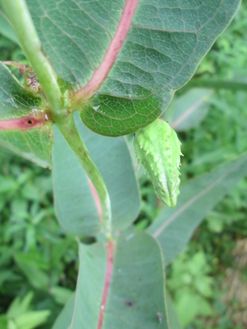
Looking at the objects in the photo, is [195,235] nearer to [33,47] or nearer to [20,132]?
[20,132]

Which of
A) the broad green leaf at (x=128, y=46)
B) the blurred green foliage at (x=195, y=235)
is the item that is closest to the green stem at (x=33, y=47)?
the broad green leaf at (x=128, y=46)

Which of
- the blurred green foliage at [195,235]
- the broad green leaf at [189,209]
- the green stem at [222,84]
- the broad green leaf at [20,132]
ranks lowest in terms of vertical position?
the blurred green foliage at [195,235]

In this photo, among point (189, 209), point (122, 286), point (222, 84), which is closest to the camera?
point (122, 286)

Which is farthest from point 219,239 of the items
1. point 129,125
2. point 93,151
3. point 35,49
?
point 35,49

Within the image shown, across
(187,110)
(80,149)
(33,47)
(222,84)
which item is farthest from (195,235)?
(33,47)

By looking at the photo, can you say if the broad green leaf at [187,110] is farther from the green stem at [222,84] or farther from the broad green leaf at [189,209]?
the broad green leaf at [189,209]
